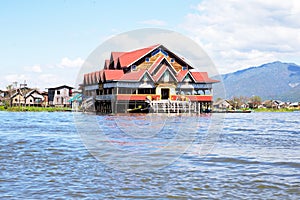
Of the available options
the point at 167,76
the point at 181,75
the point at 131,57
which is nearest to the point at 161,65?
the point at 167,76

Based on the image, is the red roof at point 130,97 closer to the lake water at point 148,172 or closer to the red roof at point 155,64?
the red roof at point 155,64

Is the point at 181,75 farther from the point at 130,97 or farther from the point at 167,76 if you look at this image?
the point at 130,97

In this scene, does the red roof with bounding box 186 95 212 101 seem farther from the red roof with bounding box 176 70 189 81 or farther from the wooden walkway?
the wooden walkway

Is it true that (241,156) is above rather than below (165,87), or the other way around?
below

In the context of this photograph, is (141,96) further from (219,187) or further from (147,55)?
(219,187)

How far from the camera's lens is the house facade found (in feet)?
145

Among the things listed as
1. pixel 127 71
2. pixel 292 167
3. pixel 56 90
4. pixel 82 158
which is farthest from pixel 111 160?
pixel 56 90

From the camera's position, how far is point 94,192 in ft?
20.0

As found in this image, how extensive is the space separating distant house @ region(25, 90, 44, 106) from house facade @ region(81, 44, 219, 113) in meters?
32.6

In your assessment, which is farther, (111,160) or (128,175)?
(111,160)

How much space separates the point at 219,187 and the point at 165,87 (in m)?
39.7

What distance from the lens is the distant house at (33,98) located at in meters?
79.9

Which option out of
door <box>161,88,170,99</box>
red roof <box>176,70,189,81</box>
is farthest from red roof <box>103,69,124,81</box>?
red roof <box>176,70,189,81</box>

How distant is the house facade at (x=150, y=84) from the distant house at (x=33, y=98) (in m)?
32.6
